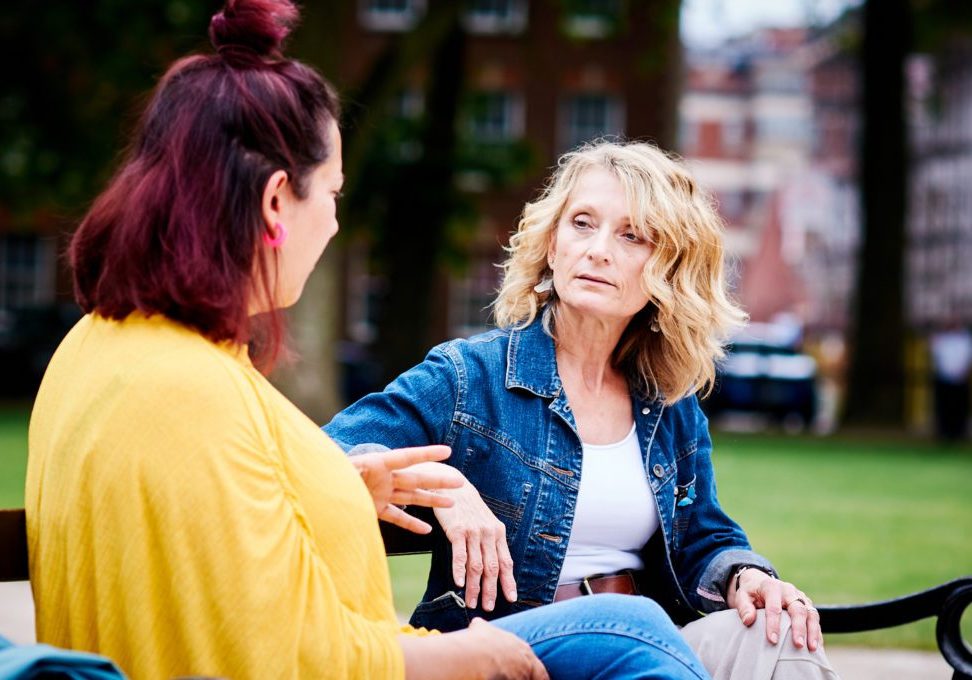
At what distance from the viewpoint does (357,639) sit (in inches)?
76.5

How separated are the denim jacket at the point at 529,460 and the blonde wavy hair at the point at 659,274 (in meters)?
0.10

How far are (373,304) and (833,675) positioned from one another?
32.5 meters

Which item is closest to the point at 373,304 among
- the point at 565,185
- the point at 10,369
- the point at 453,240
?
the point at 453,240

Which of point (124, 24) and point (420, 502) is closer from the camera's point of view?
point (420, 502)

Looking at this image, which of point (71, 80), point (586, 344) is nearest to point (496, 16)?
point (71, 80)

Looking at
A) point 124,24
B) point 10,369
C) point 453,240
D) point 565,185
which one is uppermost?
point 124,24

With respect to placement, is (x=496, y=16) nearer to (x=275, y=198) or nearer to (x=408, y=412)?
(x=408, y=412)

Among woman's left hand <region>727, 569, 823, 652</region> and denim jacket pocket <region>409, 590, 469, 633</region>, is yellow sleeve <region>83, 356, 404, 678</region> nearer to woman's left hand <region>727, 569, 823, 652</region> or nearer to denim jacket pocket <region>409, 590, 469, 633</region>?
denim jacket pocket <region>409, 590, 469, 633</region>

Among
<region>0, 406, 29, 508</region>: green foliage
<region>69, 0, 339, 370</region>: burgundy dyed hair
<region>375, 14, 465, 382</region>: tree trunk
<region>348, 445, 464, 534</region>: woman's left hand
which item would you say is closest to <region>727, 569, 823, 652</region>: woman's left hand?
<region>348, 445, 464, 534</region>: woman's left hand

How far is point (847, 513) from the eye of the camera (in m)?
11.4

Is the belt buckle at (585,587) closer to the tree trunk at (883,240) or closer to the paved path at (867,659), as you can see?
the paved path at (867,659)

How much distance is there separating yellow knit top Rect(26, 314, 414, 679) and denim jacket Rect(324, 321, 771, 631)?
832mm

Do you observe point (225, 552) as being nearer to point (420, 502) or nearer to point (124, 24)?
point (420, 502)

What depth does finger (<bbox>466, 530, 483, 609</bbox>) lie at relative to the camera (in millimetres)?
2689
